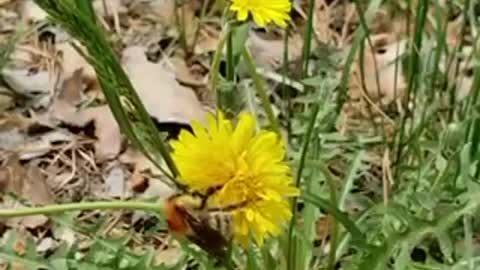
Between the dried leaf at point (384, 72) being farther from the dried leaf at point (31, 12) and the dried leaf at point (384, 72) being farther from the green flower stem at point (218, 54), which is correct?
the green flower stem at point (218, 54)

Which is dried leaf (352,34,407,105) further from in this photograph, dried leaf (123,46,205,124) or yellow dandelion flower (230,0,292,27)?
yellow dandelion flower (230,0,292,27)

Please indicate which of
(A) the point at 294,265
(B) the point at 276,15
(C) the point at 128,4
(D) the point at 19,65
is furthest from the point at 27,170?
(B) the point at 276,15

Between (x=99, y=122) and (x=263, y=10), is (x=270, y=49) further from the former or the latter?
(x=263, y=10)

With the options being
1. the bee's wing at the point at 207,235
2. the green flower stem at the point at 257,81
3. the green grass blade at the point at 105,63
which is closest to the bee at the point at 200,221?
the bee's wing at the point at 207,235

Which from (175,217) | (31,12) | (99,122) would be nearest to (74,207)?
(175,217)

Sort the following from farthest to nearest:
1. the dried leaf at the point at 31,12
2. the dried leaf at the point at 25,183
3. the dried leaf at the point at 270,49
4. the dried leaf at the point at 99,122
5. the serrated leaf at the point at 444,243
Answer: the dried leaf at the point at 31,12 < the dried leaf at the point at 270,49 < the dried leaf at the point at 99,122 < the dried leaf at the point at 25,183 < the serrated leaf at the point at 444,243

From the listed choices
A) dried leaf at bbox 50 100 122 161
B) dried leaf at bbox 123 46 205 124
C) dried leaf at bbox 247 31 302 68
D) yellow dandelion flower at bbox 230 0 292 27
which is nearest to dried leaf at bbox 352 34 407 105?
dried leaf at bbox 247 31 302 68

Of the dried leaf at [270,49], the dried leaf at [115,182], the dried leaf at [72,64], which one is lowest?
the dried leaf at [115,182]
